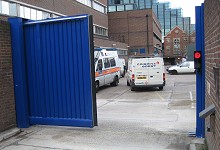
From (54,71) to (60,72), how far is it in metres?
0.20

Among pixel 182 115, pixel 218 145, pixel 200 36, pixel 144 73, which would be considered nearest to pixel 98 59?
pixel 144 73

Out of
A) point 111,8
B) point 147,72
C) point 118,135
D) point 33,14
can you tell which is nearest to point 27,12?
point 33,14

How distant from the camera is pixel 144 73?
18547 mm

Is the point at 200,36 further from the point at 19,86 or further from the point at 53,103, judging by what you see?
the point at 19,86

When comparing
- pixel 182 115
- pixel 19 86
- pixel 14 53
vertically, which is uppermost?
pixel 14 53

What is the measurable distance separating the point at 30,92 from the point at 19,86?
15.5 inches

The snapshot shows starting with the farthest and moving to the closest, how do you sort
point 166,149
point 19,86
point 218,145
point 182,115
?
point 182,115 → point 19,86 → point 166,149 → point 218,145

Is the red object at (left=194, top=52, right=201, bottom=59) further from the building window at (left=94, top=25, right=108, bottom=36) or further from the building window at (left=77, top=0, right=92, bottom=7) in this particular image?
the building window at (left=94, top=25, right=108, bottom=36)

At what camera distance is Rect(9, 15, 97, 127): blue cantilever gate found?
25.2 ft

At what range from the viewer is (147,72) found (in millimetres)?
18500

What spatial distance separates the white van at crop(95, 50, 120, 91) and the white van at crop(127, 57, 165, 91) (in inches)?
78.9

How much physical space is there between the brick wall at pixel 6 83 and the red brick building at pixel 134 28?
53433 mm

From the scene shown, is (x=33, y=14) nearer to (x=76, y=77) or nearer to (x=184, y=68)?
(x=184, y=68)

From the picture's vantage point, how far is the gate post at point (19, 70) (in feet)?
→ 26.9
